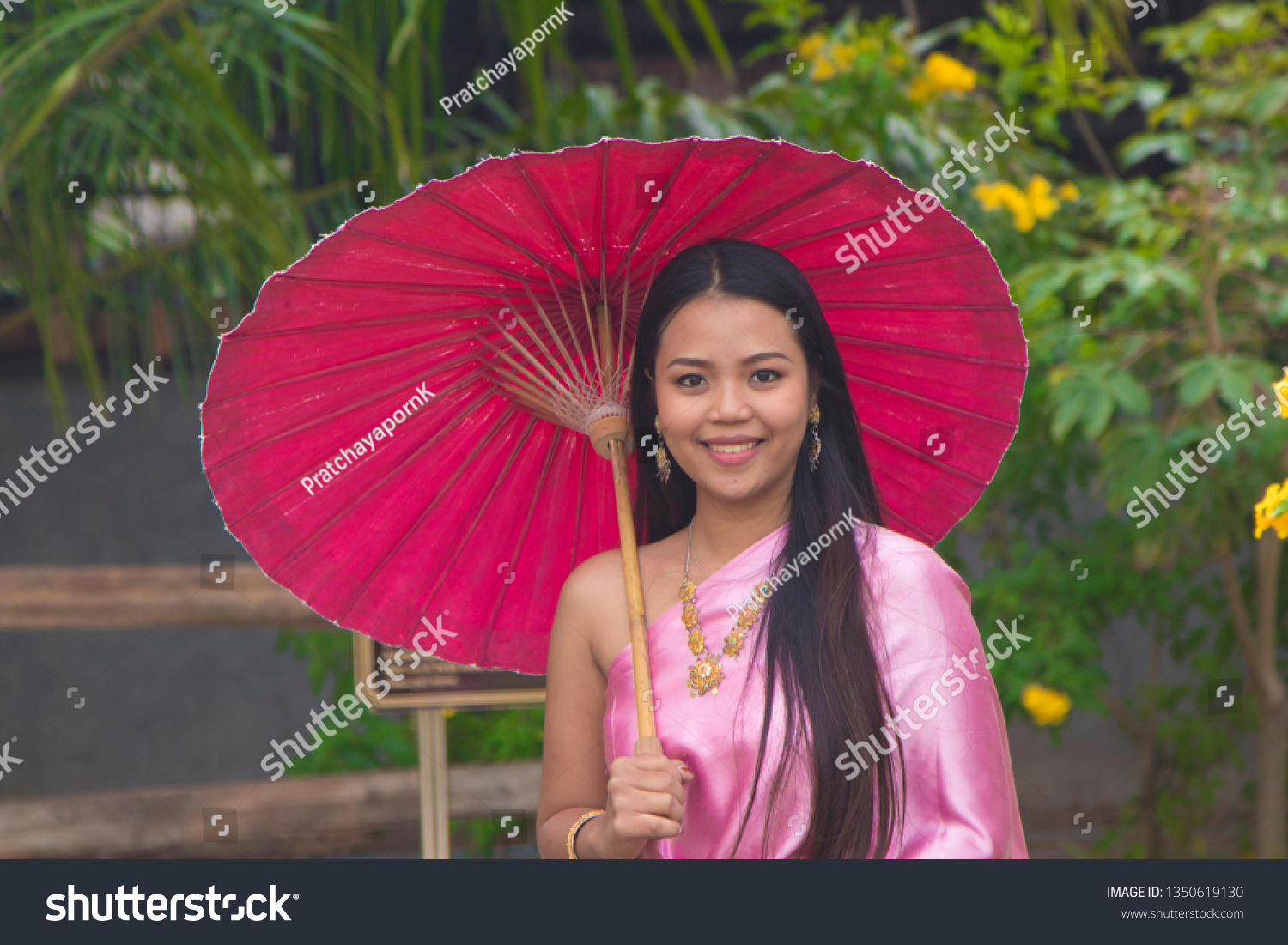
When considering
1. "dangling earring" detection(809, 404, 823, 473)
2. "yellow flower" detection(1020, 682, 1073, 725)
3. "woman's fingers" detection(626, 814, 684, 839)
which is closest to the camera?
"woman's fingers" detection(626, 814, 684, 839)

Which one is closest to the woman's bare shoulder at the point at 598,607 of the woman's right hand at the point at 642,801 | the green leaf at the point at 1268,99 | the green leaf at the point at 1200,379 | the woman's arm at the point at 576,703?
the woman's arm at the point at 576,703

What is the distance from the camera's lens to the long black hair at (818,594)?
49.4 inches

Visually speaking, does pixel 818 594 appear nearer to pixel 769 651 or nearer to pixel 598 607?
pixel 769 651

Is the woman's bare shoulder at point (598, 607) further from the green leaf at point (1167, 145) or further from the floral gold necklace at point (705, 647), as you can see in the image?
the green leaf at point (1167, 145)

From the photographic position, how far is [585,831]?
4.40 ft

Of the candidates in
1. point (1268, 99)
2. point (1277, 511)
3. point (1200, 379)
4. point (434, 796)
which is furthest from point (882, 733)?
point (1268, 99)

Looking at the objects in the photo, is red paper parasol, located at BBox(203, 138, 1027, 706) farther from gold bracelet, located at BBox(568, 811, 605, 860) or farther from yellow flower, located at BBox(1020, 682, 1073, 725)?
yellow flower, located at BBox(1020, 682, 1073, 725)

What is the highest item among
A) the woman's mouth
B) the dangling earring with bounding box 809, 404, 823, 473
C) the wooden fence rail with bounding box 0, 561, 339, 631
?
the wooden fence rail with bounding box 0, 561, 339, 631

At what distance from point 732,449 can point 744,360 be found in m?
0.09

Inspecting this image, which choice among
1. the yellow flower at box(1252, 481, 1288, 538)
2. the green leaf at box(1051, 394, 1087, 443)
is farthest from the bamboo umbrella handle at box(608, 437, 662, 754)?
the green leaf at box(1051, 394, 1087, 443)

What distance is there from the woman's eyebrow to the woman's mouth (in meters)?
0.08

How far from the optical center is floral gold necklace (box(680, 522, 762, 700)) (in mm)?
1328
